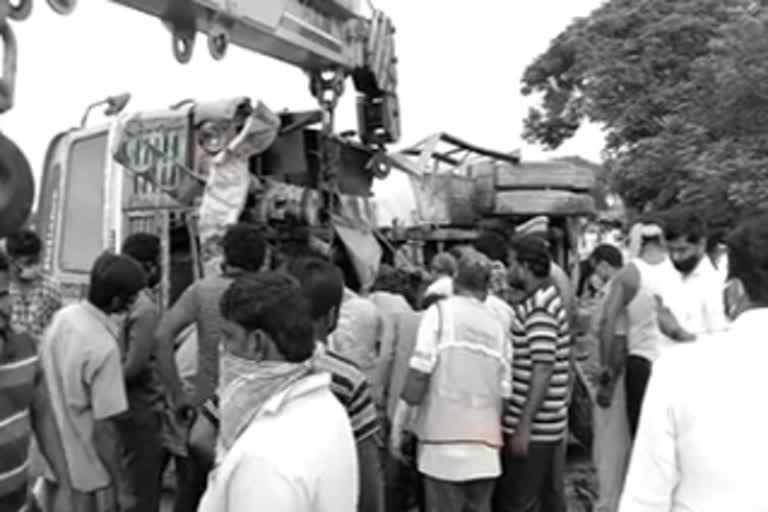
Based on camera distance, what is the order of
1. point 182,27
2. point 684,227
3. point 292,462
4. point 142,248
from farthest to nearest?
point 684,227 < point 142,248 < point 182,27 < point 292,462

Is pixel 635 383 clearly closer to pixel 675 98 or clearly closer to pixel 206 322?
pixel 206 322

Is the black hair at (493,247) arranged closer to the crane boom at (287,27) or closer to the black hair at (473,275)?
the crane boom at (287,27)

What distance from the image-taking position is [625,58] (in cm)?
2678

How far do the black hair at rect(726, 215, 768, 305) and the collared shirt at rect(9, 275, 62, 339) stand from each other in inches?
135

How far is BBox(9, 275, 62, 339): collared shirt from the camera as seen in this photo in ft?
16.7

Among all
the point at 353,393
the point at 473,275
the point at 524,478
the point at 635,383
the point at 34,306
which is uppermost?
the point at 473,275

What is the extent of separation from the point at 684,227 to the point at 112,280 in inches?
108

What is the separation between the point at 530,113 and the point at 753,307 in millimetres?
32000

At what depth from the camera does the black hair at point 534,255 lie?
5.26 meters

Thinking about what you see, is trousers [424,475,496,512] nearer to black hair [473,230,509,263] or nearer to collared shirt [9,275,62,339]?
collared shirt [9,275,62,339]

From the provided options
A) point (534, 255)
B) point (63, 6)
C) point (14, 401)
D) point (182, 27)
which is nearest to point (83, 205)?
point (182, 27)

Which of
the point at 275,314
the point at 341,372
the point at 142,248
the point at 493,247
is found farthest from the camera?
the point at 493,247

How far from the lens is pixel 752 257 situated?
2520mm

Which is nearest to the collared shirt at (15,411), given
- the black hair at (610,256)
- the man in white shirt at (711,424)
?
the man in white shirt at (711,424)
